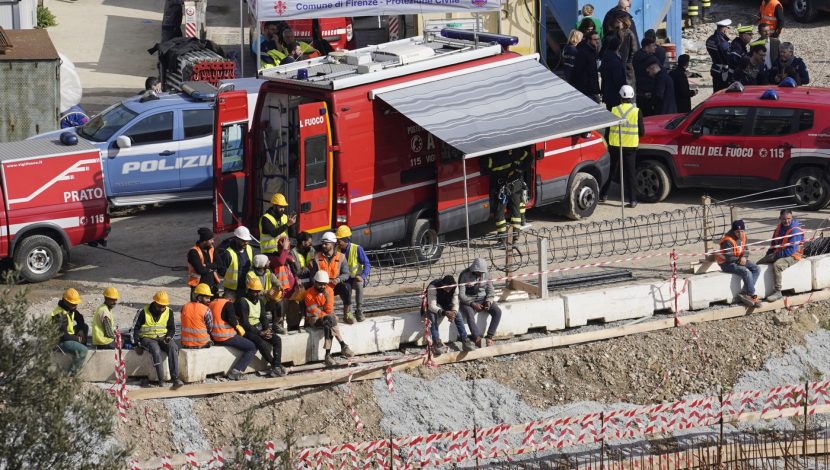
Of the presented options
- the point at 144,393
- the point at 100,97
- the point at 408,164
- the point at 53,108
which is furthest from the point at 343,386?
the point at 100,97

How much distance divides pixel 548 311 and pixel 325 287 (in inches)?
107

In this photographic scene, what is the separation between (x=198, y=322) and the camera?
50.3 feet

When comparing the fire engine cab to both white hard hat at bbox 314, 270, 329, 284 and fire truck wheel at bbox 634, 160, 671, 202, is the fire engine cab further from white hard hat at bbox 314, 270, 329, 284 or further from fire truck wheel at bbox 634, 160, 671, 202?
fire truck wheel at bbox 634, 160, 671, 202

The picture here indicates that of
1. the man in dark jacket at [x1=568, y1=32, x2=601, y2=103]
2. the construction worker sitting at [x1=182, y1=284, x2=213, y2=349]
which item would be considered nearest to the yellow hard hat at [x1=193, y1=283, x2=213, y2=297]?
the construction worker sitting at [x1=182, y1=284, x2=213, y2=349]

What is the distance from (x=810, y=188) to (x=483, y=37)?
16.2 feet

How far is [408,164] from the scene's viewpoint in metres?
18.3

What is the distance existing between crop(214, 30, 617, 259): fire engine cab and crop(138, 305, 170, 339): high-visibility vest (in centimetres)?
289

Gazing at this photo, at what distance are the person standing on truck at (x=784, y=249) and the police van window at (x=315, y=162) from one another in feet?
18.0

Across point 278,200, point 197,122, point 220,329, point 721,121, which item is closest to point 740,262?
point 721,121

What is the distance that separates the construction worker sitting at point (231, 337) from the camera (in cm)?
1545

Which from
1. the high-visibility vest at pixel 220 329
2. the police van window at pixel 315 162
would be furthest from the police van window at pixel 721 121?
the high-visibility vest at pixel 220 329

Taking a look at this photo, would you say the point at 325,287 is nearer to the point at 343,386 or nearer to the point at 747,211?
the point at 343,386

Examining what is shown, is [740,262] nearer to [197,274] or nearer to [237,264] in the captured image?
[237,264]

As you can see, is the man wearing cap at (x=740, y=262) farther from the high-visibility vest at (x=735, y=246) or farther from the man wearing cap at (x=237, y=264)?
the man wearing cap at (x=237, y=264)
